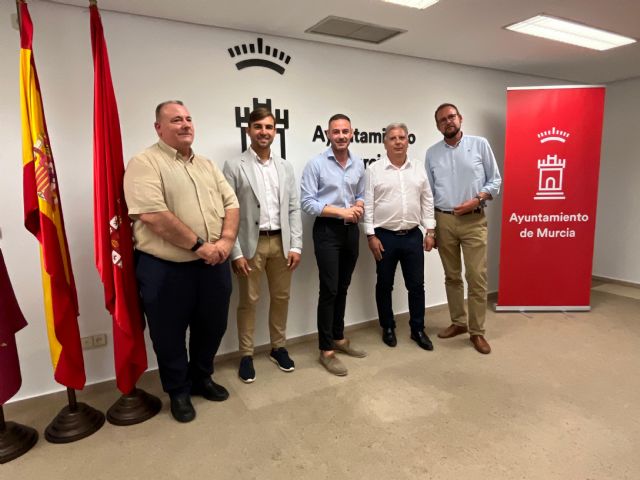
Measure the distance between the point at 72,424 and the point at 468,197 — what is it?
10.1 ft

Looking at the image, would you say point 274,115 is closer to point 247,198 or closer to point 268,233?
→ point 247,198

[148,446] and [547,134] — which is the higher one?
[547,134]

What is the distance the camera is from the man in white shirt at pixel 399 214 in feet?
10.7

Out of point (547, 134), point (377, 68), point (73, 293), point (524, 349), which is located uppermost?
point (377, 68)

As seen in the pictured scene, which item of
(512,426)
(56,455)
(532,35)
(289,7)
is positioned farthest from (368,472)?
(532,35)

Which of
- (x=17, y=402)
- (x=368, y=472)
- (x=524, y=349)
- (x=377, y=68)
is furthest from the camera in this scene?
(x=377, y=68)

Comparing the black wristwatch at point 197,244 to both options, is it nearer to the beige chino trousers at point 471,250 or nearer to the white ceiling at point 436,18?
the white ceiling at point 436,18

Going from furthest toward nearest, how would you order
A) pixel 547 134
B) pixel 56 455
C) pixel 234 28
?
pixel 547 134
pixel 234 28
pixel 56 455

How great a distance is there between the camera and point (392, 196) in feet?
10.7

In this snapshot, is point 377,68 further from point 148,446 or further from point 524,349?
point 148,446

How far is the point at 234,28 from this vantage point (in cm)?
305

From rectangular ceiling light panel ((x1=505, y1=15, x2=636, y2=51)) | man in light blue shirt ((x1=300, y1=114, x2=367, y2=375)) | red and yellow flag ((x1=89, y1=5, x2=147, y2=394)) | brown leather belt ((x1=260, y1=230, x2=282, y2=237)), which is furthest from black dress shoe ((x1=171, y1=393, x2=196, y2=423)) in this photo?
rectangular ceiling light panel ((x1=505, y1=15, x2=636, y2=51))

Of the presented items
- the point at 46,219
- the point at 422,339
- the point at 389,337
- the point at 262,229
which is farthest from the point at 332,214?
the point at 46,219

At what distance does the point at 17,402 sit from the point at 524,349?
11.7 feet
